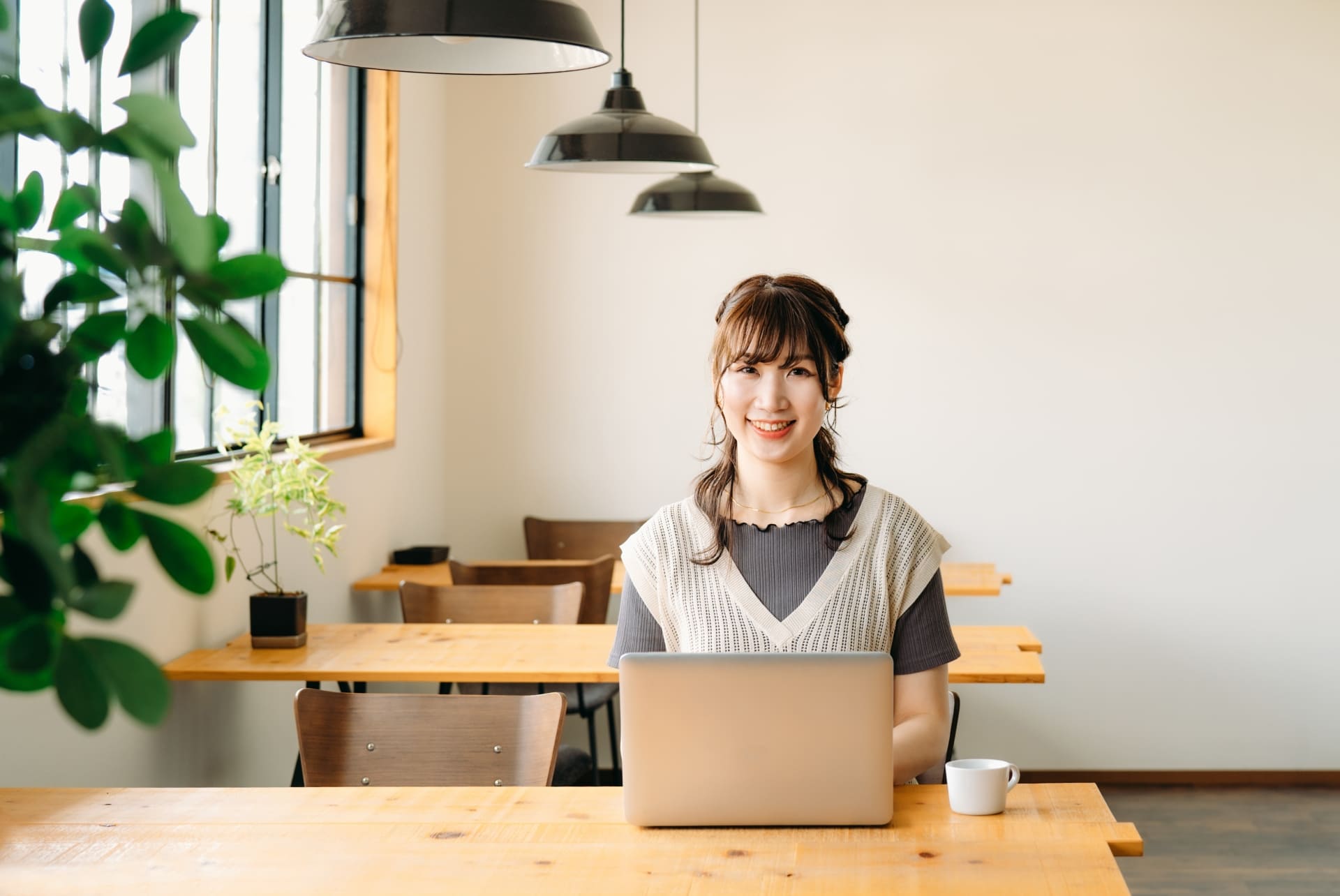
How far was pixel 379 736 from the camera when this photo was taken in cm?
232

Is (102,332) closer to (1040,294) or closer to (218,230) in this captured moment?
(218,230)

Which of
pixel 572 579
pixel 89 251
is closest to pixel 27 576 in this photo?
pixel 89 251

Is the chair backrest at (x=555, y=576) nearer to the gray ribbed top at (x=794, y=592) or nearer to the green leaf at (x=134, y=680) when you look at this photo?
the gray ribbed top at (x=794, y=592)

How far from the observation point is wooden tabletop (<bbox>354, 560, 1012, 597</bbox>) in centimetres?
407

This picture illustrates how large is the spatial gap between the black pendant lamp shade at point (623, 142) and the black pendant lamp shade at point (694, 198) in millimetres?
1115

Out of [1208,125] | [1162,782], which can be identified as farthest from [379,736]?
[1208,125]

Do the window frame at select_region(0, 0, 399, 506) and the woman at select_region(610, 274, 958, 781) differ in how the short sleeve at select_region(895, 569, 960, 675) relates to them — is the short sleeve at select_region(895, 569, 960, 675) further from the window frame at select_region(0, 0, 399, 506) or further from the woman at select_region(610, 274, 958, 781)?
the window frame at select_region(0, 0, 399, 506)

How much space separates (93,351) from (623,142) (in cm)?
222

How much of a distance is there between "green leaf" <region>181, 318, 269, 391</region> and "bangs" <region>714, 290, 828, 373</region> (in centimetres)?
144

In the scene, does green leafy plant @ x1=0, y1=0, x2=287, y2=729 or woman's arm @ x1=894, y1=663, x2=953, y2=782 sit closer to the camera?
green leafy plant @ x1=0, y1=0, x2=287, y2=729

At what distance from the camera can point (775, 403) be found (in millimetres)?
1945

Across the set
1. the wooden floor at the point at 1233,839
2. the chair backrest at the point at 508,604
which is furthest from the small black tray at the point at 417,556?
the wooden floor at the point at 1233,839

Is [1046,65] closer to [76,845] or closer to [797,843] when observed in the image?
[797,843]

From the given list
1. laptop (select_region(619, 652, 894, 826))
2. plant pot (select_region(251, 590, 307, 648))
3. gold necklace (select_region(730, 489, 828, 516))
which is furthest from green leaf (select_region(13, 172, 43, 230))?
plant pot (select_region(251, 590, 307, 648))
